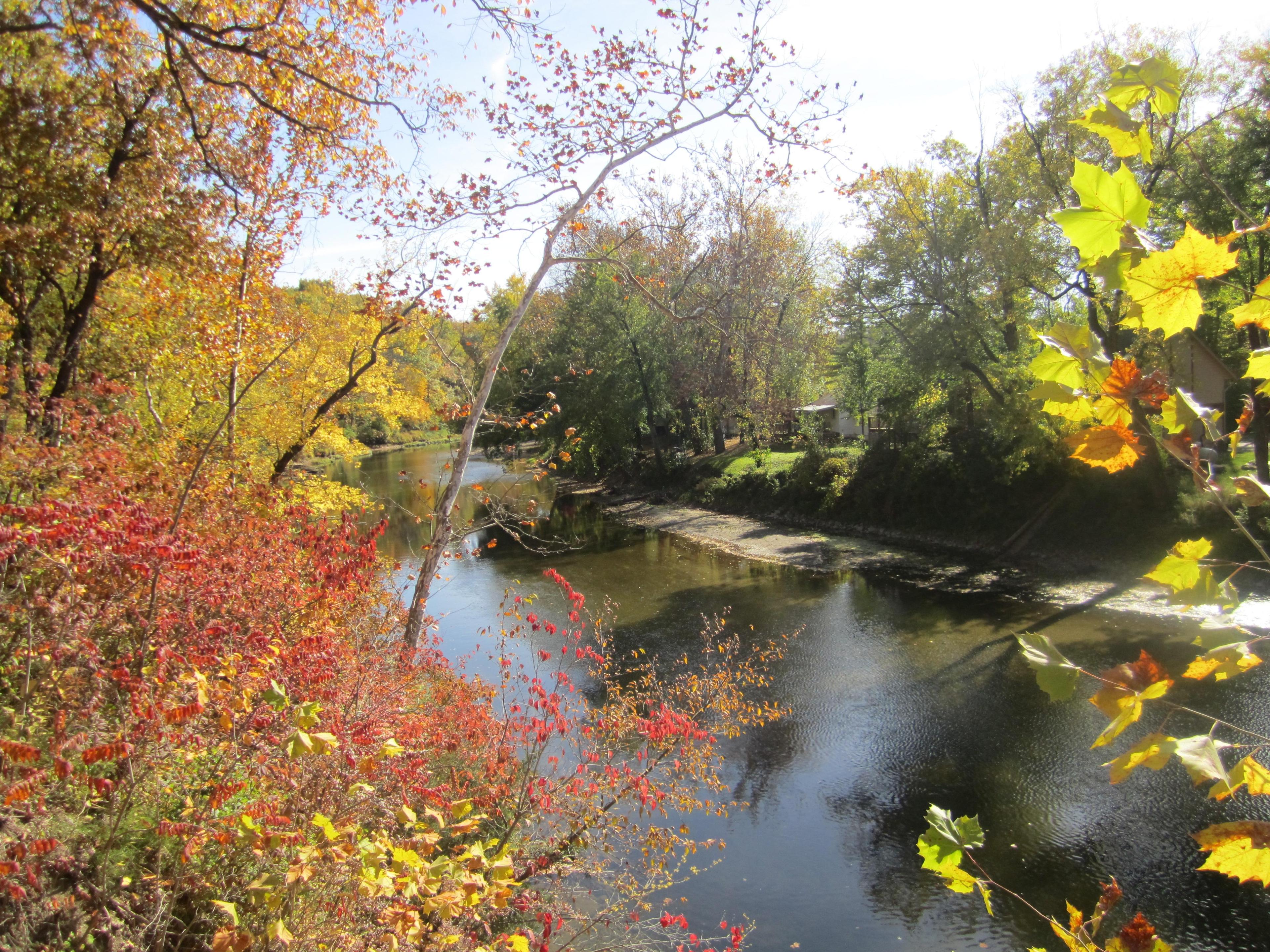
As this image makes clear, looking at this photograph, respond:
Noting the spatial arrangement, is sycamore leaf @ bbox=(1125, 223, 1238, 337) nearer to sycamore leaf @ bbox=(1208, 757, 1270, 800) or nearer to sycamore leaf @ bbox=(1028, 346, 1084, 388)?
sycamore leaf @ bbox=(1028, 346, 1084, 388)

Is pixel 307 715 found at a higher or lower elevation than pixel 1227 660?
lower

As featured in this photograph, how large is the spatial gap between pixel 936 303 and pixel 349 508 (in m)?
16.3

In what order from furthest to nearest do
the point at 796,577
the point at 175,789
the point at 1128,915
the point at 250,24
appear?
the point at 796,577, the point at 250,24, the point at 1128,915, the point at 175,789

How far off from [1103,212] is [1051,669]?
2.38ft

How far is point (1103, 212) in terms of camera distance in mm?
1227

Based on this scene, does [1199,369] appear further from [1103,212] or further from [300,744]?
[300,744]

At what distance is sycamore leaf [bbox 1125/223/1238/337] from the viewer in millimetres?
1164

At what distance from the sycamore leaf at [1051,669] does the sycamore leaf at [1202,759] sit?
0.51 feet

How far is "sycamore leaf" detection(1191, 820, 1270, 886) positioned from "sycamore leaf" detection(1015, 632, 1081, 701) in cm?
27

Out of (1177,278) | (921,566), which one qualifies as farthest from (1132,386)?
(921,566)

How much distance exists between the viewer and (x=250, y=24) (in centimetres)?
771

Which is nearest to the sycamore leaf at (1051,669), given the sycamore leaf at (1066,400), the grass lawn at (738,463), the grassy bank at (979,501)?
the sycamore leaf at (1066,400)

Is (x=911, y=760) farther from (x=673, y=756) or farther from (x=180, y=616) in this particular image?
(x=180, y=616)

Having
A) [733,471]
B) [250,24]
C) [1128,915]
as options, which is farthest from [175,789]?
[733,471]
